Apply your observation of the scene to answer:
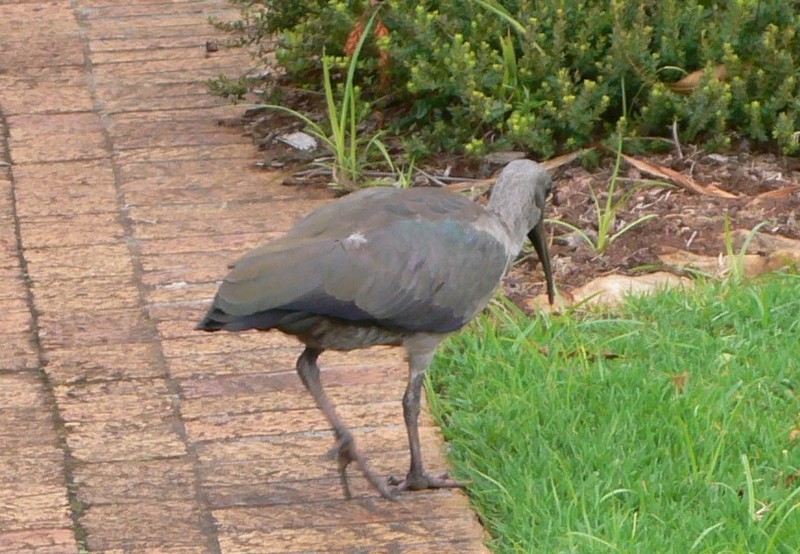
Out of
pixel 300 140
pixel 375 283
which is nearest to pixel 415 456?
pixel 375 283

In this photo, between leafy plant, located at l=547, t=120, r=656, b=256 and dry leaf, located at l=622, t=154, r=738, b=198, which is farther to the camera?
dry leaf, located at l=622, t=154, r=738, b=198

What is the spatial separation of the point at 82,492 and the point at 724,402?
6.24 feet

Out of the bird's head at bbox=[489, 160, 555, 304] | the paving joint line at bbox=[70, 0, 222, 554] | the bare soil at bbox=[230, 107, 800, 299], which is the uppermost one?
the bird's head at bbox=[489, 160, 555, 304]

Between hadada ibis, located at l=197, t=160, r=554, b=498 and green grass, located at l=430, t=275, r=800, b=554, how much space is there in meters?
0.31

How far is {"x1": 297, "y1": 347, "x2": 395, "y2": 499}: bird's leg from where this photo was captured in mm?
4371

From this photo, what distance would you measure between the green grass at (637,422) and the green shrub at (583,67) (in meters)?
1.26

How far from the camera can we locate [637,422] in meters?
4.61

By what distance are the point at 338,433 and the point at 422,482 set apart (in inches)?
10.8

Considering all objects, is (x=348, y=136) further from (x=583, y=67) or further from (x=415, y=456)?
(x=415, y=456)

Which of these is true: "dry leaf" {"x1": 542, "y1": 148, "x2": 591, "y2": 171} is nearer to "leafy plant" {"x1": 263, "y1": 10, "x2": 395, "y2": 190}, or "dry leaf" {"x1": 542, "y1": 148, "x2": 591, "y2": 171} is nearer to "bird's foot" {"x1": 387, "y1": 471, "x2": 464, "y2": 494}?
"leafy plant" {"x1": 263, "y1": 10, "x2": 395, "y2": 190}

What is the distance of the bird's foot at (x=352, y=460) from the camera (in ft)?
14.3

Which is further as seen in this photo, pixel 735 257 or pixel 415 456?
pixel 735 257

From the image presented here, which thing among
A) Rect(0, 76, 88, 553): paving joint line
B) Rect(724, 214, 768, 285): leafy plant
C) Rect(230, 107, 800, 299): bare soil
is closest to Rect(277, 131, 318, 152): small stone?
Rect(230, 107, 800, 299): bare soil

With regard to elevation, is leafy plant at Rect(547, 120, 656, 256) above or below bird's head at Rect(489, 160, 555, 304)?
below
